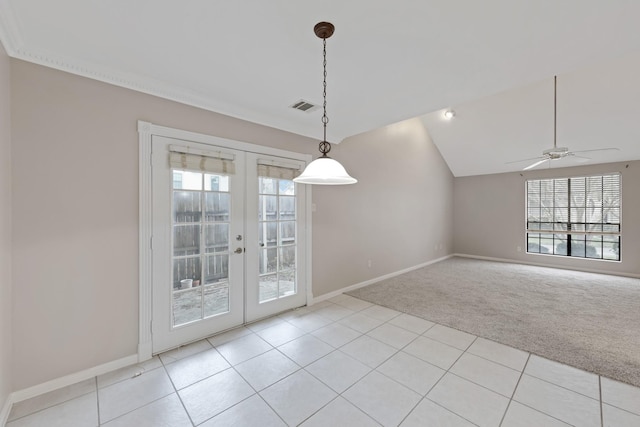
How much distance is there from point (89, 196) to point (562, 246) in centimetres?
906

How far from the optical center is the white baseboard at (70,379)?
1917 mm

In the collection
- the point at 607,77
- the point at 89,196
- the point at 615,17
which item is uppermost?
the point at 607,77

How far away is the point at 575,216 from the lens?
20.1ft

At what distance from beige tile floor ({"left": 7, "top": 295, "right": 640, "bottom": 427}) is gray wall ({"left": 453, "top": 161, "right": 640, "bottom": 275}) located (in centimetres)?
530

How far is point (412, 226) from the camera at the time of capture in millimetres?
6090

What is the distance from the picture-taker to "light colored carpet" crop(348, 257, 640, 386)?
2557mm

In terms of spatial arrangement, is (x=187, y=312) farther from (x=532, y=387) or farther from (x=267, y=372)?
(x=532, y=387)

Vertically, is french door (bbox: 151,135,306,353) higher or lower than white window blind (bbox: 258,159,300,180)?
lower

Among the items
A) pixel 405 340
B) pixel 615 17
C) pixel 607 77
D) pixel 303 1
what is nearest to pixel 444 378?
pixel 405 340

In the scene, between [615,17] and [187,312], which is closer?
[615,17]

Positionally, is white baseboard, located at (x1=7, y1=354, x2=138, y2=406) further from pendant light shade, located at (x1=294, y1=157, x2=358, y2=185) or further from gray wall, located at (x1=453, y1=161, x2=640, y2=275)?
gray wall, located at (x1=453, y1=161, x2=640, y2=275)

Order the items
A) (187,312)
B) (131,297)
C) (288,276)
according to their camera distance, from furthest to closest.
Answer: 1. (288,276)
2. (187,312)
3. (131,297)

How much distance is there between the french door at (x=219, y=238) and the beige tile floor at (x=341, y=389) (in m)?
0.39

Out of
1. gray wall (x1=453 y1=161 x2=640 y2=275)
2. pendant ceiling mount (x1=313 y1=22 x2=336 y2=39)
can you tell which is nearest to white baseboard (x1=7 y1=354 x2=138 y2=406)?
pendant ceiling mount (x1=313 y1=22 x2=336 y2=39)
